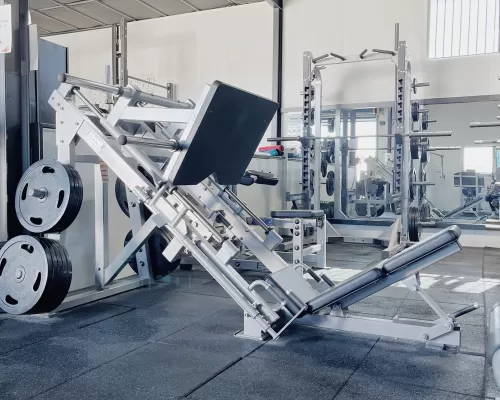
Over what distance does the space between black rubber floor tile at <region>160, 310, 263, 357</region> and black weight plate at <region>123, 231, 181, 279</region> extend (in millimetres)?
909

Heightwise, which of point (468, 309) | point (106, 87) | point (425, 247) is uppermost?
point (106, 87)

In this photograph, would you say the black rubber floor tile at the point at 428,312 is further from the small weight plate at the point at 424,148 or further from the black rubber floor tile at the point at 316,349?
the small weight plate at the point at 424,148

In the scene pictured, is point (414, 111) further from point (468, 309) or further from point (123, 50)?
point (468, 309)

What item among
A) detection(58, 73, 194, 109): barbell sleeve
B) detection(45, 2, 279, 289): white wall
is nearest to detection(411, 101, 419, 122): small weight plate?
detection(45, 2, 279, 289): white wall

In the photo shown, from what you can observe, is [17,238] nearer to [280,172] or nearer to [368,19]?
[280,172]

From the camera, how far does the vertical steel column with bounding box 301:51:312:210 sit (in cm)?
546

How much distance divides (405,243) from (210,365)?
10.9 feet

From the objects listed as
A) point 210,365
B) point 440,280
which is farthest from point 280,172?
point 210,365

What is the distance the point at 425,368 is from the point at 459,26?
5014mm

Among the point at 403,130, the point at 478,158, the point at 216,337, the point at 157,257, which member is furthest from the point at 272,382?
the point at 478,158

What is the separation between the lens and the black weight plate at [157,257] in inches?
138

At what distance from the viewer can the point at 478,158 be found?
8648mm

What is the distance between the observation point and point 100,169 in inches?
121

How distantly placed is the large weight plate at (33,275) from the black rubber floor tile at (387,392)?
1.60 metres
